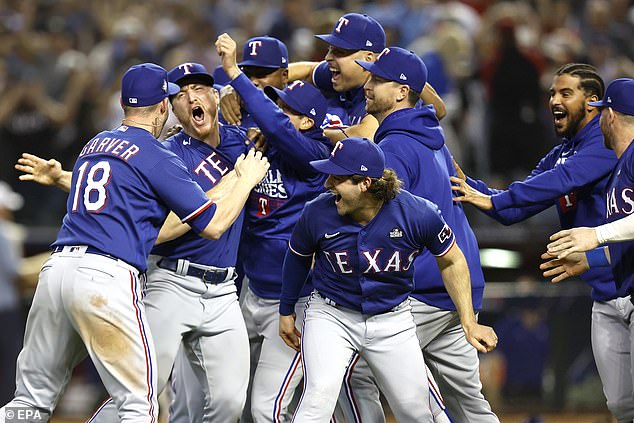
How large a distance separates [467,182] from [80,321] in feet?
9.08

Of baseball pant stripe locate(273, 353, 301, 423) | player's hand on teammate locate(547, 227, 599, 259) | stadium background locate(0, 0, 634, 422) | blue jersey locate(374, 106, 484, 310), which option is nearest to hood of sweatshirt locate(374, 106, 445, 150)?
blue jersey locate(374, 106, 484, 310)

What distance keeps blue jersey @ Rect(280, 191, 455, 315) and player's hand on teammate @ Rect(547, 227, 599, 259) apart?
0.57m

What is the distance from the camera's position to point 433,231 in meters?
6.02

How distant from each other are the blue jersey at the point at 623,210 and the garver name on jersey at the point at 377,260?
1.15 metres

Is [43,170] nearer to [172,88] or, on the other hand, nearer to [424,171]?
[172,88]

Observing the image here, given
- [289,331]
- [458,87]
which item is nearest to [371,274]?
[289,331]

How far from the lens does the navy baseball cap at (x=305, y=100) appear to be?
675cm

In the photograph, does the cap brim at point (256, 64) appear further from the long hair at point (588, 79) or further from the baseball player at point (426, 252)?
the long hair at point (588, 79)

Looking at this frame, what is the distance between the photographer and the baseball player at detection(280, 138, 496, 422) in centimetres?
594

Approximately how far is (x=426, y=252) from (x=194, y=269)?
135 cm

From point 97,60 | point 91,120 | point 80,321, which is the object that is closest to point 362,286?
point 80,321

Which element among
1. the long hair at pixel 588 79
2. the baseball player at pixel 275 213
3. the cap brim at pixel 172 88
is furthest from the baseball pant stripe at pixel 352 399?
the long hair at pixel 588 79

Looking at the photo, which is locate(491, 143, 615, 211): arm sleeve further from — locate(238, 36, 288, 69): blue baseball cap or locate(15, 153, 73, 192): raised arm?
locate(15, 153, 73, 192): raised arm

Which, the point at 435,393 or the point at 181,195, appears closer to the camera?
the point at 181,195
